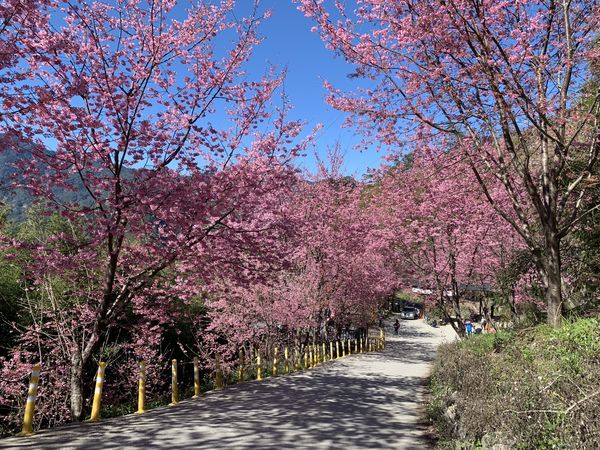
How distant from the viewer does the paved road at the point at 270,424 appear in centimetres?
564

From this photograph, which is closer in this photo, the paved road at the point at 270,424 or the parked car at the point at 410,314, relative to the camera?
the paved road at the point at 270,424

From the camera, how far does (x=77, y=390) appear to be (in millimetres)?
7883

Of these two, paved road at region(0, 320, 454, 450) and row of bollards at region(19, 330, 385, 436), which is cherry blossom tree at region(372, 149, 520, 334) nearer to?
row of bollards at region(19, 330, 385, 436)

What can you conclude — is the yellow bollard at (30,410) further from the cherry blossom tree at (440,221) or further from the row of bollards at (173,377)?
the cherry blossom tree at (440,221)

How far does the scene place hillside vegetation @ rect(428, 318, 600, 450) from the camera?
327 cm

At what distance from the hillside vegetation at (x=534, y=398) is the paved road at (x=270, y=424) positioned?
3.82ft

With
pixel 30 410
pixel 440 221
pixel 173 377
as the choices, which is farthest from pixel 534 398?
pixel 440 221

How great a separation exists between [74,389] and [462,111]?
926 cm

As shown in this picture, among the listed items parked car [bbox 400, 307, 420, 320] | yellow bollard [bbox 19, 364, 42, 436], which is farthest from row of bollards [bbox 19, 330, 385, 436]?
parked car [bbox 400, 307, 420, 320]

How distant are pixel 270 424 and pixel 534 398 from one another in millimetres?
4307

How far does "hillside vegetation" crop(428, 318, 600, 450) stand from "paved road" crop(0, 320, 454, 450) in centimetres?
116

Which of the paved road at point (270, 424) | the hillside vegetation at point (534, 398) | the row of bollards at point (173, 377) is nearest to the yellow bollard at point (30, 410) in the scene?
the row of bollards at point (173, 377)

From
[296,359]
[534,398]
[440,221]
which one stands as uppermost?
[440,221]

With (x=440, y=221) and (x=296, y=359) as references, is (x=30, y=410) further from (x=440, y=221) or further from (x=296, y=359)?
(x=440, y=221)
